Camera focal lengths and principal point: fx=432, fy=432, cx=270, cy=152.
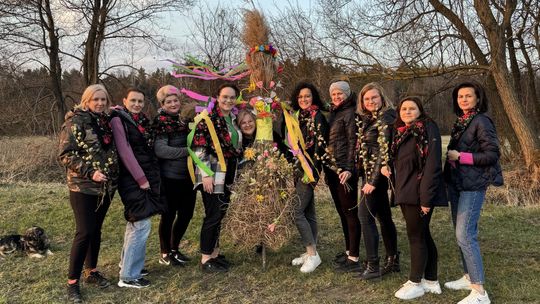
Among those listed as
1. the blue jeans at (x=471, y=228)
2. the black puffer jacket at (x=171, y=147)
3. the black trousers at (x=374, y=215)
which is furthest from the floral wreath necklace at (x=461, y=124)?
the black puffer jacket at (x=171, y=147)

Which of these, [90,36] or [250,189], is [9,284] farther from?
[90,36]

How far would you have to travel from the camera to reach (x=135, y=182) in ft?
12.9

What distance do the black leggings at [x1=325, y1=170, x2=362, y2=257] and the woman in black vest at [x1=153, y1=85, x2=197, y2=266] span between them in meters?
1.46

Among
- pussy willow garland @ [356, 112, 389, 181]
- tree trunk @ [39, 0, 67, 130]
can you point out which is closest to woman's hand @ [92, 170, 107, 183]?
pussy willow garland @ [356, 112, 389, 181]

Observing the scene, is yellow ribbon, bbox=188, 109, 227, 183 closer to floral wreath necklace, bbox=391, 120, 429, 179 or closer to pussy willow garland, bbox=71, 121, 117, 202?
pussy willow garland, bbox=71, 121, 117, 202

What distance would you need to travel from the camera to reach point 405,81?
10664 millimetres

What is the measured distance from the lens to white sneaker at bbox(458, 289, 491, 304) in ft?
11.4

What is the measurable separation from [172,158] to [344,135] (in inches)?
66.5

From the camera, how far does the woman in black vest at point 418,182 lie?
3.46 m

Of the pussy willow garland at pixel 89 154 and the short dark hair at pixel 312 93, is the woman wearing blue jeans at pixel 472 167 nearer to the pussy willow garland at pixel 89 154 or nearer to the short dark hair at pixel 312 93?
the short dark hair at pixel 312 93

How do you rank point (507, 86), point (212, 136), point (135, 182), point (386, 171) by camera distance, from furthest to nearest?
point (507, 86)
point (212, 136)
point (135, 182)
point (386, 171)

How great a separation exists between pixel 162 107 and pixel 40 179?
10.0 metres

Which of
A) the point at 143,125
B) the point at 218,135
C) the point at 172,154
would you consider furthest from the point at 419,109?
the point at 143,125

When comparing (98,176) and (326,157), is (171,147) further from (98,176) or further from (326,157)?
(326,157)
